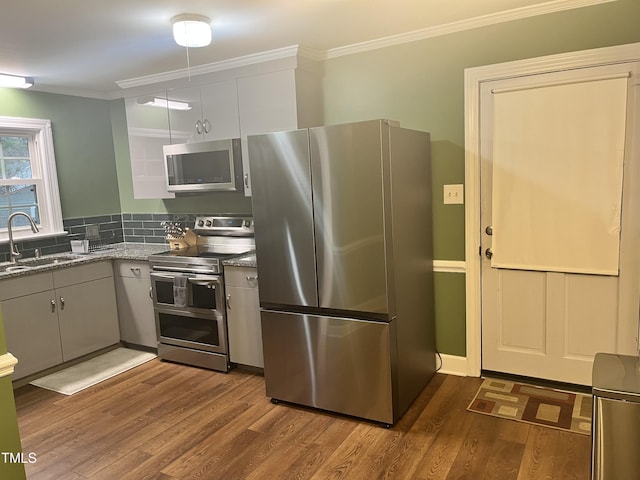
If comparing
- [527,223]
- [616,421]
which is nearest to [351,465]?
[616,421]

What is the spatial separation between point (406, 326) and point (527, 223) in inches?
40.4

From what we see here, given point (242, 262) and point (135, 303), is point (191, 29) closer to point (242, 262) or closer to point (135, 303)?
point (242, 262)

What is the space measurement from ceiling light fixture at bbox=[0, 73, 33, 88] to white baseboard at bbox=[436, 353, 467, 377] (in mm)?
3830

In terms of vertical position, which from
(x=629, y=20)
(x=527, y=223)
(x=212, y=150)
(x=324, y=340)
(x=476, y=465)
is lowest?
(x=476, y=465)

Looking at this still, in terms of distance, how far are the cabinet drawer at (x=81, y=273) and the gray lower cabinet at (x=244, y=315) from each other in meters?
1.27

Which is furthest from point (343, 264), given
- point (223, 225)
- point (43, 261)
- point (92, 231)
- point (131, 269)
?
point (92, 231)

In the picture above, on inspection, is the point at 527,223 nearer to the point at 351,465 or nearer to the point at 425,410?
the point at 425,410

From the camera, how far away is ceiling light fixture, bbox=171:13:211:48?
2637 millimetres

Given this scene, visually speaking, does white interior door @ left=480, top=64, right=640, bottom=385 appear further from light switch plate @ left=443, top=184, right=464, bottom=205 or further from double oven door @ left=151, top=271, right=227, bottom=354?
double oven door @ left=151, top=271, right=227, bottom=354

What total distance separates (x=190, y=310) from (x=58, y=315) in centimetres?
103

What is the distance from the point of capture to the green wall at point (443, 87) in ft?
9.39

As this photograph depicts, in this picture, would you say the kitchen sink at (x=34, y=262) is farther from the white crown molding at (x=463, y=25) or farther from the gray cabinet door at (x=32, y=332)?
the white crown molding at (x=463, y=25)

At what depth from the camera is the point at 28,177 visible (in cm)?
413

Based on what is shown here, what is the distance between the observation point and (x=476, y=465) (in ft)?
7.74
